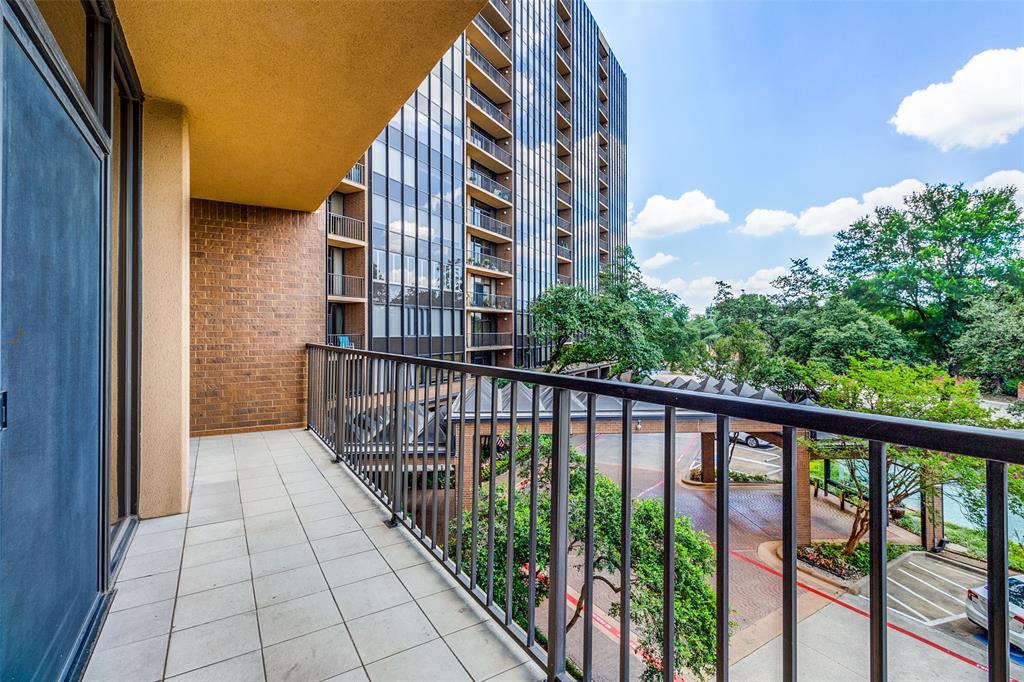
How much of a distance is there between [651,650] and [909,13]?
39.7 m

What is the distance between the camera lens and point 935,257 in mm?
20219

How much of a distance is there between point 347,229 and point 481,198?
24.6ft

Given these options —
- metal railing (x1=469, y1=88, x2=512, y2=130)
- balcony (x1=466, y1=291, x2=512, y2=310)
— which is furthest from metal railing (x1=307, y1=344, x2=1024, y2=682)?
metal railing (x1=469, y1=88, x2=512, y2=130)

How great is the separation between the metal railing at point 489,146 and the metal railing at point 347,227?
6.93 m

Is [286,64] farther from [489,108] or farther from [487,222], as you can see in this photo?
[489,108]

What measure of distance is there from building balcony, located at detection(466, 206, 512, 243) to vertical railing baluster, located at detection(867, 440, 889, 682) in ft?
53.8

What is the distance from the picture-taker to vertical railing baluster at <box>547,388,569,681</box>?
1.34m

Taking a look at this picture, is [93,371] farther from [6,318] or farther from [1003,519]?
[1003,519]

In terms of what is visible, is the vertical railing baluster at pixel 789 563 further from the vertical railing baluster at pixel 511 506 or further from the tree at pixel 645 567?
the tree at pixel 645 567

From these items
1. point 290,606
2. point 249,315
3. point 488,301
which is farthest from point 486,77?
point 290,606

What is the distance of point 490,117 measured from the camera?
55.8 ft

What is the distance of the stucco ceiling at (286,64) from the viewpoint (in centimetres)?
208

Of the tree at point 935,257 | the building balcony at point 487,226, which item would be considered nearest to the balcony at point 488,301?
the building balcony at point 487,226

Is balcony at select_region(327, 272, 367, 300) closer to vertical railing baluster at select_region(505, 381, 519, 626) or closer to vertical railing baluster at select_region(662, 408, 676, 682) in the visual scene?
vertical railing baluster at select_region(505, 381, 519, 626)
